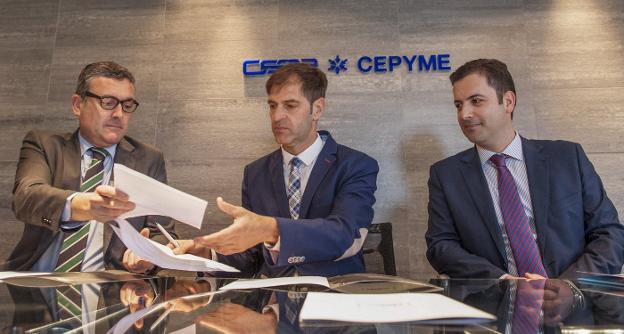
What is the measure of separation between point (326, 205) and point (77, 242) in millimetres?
1277

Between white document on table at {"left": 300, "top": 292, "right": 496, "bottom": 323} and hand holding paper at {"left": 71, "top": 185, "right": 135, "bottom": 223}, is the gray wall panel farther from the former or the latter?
white document on table at {"left": 300, "top": 292, "right": 496, "bottom": 323}

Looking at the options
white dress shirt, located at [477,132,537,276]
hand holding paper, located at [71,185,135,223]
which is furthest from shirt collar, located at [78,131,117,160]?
white dress shirt, located at [477,132,537,276]

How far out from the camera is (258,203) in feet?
8.89

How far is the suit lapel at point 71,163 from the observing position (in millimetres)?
2459

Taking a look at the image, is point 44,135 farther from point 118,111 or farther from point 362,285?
point 362,285

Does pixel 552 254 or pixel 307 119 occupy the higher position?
pixel 307 119

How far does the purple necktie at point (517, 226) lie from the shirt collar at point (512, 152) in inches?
2.8

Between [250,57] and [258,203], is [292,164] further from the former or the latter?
Result: [250,57]

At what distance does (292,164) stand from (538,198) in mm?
1336

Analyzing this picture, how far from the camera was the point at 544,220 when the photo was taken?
241 centimetres

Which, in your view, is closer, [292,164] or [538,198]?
[538,198]

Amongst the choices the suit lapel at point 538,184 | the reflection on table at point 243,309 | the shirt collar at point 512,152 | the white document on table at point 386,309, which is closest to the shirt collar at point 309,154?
the shirt collar at point 512,152

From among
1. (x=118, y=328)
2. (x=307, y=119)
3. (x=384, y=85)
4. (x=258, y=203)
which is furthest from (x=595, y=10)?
(x=118, y=328)

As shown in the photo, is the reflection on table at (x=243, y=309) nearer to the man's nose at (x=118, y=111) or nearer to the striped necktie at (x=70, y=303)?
the striped necktie at (x=70, y=303)
